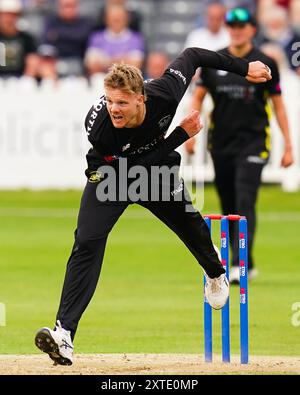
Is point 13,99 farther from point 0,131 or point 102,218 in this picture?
point 102,218

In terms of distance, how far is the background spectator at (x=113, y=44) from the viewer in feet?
73.1

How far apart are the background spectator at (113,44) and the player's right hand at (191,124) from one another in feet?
45.7

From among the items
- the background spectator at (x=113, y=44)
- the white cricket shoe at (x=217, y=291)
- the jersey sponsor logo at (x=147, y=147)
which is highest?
the background spectator at (x=113, y=44)

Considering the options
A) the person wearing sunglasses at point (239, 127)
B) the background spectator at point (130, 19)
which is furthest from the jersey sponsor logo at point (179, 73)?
the background spectator at point (130, 19)

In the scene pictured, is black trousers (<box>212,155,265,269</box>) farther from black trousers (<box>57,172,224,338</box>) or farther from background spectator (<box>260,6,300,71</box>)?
background spectator (<box>260,6,300,71</box>)

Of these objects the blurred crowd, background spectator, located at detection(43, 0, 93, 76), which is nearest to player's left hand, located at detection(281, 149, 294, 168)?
the blurred crowd

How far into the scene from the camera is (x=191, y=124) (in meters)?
8.40

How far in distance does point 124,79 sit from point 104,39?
14.9 meters

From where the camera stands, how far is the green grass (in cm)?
991

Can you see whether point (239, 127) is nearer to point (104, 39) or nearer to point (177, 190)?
point (177, 190)

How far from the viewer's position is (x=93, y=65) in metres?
22.2

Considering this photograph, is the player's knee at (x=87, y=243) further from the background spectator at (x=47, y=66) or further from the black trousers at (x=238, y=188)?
the background spectator at (x=47, y=66)

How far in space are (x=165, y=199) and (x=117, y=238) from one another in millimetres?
8229

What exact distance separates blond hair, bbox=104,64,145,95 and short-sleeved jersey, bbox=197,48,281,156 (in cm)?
506
